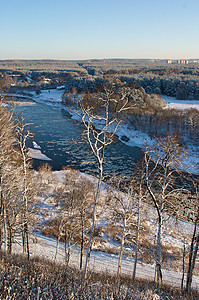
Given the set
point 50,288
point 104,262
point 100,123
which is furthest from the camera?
point 104,262

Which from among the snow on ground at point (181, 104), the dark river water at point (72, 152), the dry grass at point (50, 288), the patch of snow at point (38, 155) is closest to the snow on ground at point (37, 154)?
the patch of snow at point (38, 155)

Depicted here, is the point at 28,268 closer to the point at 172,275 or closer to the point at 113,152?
the point at 172,275

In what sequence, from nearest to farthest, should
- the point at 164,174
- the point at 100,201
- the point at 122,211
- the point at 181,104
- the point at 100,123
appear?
the point at 100,123 → the point at 164,174 → the point at 122,211 → the point at 100,201 → the point at 181,104

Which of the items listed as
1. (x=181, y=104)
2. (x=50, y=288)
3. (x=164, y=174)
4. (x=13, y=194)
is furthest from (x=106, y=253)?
(x=181, y=104)

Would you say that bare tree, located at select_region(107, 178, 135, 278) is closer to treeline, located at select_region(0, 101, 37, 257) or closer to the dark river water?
treeline, located at select_region(0, 101, 37, 257)

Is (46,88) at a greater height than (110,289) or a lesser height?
greater

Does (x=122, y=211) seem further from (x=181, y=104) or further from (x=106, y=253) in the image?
(x=181, y=104)

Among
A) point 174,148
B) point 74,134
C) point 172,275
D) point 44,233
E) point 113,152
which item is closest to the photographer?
point 174,148

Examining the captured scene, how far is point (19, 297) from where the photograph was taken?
4.10 metres

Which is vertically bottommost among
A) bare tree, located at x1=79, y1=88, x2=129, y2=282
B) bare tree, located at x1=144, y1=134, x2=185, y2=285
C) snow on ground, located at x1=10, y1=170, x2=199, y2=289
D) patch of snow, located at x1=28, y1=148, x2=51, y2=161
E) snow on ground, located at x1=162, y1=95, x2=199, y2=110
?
snow on ground, located at x1=10, y1=170, x2=199, y2=289

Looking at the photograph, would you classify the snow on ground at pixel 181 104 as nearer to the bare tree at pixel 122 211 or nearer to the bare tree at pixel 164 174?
the bare tree at pixel 122 211

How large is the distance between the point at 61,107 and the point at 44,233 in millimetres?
47164

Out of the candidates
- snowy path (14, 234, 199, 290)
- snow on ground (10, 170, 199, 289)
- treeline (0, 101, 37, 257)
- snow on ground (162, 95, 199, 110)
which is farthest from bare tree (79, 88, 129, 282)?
snow on ground (162, 95, 199, 110)

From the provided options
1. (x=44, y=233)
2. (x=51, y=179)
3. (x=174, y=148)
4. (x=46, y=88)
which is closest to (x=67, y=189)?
(x=51, y=179)
